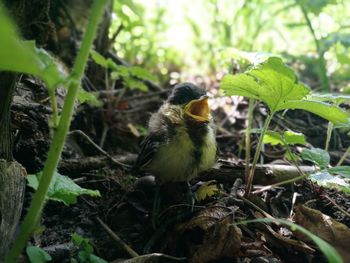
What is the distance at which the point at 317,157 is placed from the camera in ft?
5.74

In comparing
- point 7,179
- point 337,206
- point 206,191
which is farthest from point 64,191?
point 337,206

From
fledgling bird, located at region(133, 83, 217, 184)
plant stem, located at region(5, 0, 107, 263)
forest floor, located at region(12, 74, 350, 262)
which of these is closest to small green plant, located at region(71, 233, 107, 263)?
forest floor, located at region(12, 74, 350, 262)

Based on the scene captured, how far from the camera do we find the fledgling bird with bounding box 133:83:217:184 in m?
1.79

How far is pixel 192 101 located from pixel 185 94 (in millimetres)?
83

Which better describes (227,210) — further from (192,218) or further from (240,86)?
(240,86)

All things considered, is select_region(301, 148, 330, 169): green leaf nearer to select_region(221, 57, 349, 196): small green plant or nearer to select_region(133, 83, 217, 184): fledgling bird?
select_region(221, 57, 349, 196): small green plant

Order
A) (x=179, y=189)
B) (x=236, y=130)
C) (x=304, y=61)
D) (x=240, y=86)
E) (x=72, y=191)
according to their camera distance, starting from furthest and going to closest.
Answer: (x=304, y=61) → (x=236, y=130) → (x=179, y=189) → (x=240, y=86) → (x=72, y=191)

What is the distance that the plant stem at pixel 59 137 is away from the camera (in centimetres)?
103

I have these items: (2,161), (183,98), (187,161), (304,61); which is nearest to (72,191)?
(2,161)

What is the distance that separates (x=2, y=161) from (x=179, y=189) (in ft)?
2.83

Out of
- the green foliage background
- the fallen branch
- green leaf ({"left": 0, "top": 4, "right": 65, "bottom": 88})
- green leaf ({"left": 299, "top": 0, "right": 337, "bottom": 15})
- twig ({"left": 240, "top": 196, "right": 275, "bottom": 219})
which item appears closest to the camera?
green leaf ({"left": 0, "top": 4, "right": 65, "bottom": 88})

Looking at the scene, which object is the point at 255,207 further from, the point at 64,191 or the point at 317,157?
the point at 64,191

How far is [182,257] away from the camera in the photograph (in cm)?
153

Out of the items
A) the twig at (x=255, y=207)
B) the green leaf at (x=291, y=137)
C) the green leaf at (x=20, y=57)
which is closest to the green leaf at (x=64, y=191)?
the green leaf at (x=20, y=57)
